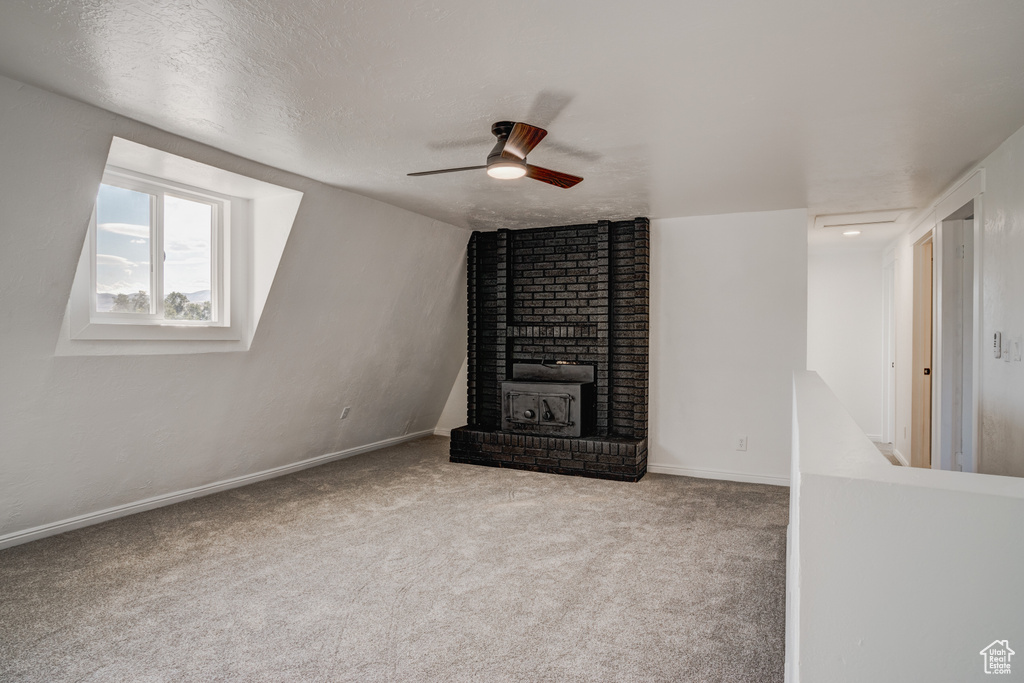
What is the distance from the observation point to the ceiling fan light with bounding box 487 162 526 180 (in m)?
2.79

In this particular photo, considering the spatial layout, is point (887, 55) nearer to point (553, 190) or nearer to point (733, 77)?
point (733, 77)

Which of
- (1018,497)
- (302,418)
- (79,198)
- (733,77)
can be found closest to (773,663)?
(1018,497)

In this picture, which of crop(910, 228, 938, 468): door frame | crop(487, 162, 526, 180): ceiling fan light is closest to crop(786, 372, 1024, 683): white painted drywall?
crop(487, 162, 526, 180): ceiling fan light

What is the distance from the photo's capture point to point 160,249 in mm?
3717

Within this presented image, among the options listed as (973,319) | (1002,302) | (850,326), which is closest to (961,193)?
(973,319)

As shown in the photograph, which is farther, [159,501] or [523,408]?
[523,408]

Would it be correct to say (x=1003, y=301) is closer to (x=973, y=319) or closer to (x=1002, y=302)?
(x=1002, y=302)

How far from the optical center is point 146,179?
353 centimetres

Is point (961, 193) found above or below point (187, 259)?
above

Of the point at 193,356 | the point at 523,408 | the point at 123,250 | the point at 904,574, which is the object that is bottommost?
the point at 523,408

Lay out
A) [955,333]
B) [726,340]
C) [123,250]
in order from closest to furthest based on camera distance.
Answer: [123,250] → [955,333] → [726,340]

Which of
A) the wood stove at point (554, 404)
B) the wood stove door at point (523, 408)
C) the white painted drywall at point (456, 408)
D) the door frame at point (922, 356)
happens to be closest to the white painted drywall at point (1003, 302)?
the door frame at point (922, 356)

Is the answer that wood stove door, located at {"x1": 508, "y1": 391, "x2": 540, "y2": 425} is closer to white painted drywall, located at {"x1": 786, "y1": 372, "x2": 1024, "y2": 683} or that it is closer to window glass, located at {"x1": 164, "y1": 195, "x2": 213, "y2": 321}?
window glass, located at {"x1": 164, "y1": 195, "x2": 213, "y2": 321}

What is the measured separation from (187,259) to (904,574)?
165 inches
